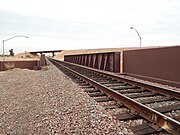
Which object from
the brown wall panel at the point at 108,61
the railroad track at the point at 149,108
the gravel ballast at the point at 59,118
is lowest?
the gravel ballast at the point at 59,118

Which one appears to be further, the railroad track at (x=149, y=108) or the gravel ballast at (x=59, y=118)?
the gravel ballast at (x=59, y=118)

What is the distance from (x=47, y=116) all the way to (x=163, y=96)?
3.69m

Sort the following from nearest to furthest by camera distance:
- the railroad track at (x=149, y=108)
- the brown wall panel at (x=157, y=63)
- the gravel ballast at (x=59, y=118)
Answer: the railroad track at (x=149, y=108), the gravel ballast at (x=59, y=118), the brown wall panel at (x=157, y=63)

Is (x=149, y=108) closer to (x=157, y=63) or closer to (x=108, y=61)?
(x=157, y=63)

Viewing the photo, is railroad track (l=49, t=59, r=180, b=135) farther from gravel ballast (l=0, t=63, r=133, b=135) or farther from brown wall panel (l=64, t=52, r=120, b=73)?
brown wall panel (l=64, t=52, r=120, b=73)

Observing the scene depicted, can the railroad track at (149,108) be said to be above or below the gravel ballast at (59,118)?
above

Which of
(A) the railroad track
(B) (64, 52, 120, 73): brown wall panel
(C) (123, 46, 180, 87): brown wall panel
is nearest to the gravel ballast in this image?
(A) the railroad track

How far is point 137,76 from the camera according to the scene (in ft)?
46.3

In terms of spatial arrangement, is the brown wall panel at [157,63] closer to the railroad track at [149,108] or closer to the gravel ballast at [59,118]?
the railroad track at [149,108]

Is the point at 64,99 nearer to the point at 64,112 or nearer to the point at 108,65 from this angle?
the point at 64,112

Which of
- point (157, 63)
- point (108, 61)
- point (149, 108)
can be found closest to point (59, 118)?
point (149, 108)

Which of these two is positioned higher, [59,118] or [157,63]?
[157,63]

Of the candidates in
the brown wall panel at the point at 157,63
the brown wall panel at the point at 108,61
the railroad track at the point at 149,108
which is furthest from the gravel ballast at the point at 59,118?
the brown wall panel at the point at 108,61

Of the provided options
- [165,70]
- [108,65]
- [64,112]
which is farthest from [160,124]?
[108,65]
